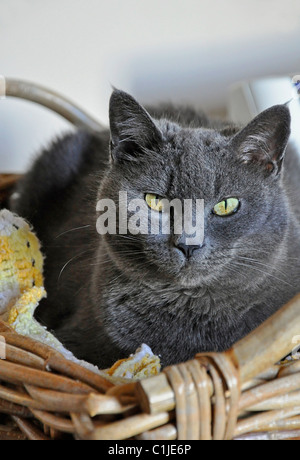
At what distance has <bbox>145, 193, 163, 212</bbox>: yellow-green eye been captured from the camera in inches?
33.4

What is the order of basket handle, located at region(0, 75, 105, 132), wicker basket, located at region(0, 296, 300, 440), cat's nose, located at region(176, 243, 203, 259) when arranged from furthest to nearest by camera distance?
basket handle, located at region(0, 75, 105, 132), cat's nose, located at region(176, 243, 203, 259), wicker basket, located at region(0, 296, 300, 440)

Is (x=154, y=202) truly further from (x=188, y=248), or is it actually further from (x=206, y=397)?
(x=206, y=397)

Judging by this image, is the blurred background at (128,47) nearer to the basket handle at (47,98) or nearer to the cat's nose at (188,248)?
the basket handle at (47,98)

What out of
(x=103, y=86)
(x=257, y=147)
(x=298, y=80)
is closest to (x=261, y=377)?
(x=257, y=147)

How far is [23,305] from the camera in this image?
967 millimetres

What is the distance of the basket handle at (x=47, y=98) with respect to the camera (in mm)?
1522

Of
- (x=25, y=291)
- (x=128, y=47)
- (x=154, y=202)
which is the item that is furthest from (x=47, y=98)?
(x=154, y=202)

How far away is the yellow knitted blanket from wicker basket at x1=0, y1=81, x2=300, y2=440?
158 mm

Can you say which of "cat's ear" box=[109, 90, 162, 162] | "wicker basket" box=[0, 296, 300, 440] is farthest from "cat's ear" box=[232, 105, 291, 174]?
"wicker basket" box=[0, 296, 300, 440]

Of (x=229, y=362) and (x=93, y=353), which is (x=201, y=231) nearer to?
(x=229, y=362)

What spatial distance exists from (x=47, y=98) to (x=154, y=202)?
89cm

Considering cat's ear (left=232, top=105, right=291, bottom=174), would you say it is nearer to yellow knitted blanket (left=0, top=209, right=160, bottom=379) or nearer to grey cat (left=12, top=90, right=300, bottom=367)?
grey cat (left=12, top=90, right=300, bottom=367)

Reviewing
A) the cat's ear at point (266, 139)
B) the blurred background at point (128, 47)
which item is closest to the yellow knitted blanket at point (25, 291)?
the cat's ear at point (266, 139)

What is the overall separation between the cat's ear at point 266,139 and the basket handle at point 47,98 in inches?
32.1
